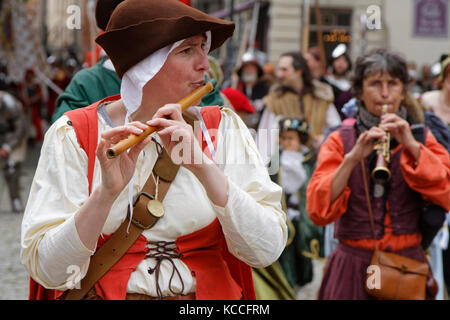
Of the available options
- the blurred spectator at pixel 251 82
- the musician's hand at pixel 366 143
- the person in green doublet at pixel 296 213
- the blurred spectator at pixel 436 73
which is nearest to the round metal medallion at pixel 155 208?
the musician's hand at pixel 366 143

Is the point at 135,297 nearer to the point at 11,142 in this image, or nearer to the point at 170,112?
the point at 170,112

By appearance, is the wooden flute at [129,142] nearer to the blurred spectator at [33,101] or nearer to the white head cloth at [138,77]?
the white head cloth at [138,77]

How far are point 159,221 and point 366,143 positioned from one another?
1.51 m

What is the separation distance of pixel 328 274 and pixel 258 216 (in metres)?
1.94

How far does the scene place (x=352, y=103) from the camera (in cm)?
398

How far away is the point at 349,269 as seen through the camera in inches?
145

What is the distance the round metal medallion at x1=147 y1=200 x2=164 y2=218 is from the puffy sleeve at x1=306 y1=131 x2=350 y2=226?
5.04 ft

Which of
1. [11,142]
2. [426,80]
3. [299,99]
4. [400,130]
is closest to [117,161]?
[400,130]

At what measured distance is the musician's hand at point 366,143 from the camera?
10.9 feet

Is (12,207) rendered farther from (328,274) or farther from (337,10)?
(337,10)

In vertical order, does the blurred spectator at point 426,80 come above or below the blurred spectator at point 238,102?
below

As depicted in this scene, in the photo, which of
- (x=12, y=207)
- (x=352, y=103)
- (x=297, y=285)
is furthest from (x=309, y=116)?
(x=12, y=207)

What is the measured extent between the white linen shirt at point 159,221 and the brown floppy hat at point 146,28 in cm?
23
